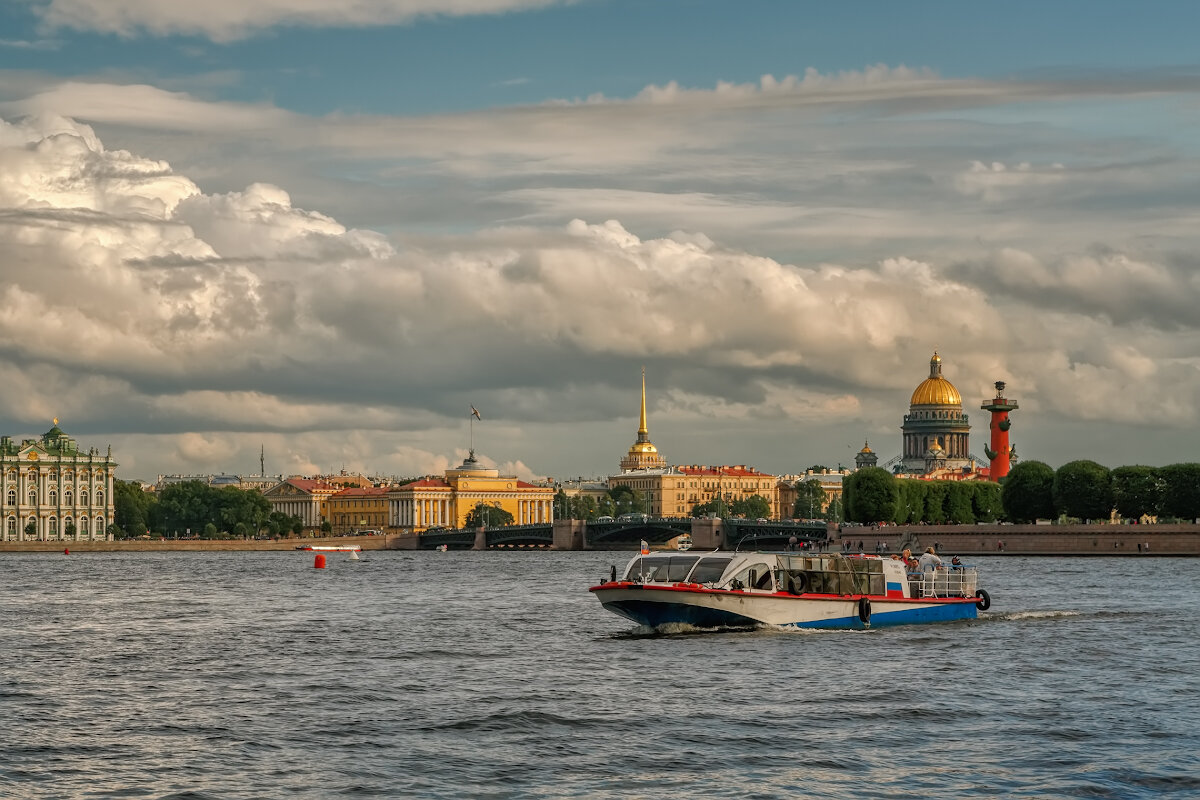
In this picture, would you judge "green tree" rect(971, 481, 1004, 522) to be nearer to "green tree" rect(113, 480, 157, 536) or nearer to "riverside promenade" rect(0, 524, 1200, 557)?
"riverside promenade" rect(0, 524, 1200, 557)

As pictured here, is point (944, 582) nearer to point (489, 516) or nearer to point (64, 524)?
point (64, 524)

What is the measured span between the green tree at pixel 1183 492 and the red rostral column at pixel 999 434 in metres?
41.5

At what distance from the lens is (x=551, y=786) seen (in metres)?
18.5

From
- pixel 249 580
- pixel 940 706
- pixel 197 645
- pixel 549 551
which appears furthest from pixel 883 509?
pixel 940 706

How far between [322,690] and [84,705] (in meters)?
3.38

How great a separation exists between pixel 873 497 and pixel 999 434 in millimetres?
31286

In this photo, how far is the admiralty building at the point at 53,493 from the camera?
150000 mm

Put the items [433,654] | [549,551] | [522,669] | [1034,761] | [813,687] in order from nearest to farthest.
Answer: [1034,761]
[813,687]
[522,669]
[433,654]
[549,551]

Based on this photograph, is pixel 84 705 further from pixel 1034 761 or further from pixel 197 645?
pixel 1034 761

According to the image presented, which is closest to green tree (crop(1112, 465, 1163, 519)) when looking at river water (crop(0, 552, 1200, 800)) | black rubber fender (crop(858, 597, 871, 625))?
river water (crop(0, 552, 1200, 800))

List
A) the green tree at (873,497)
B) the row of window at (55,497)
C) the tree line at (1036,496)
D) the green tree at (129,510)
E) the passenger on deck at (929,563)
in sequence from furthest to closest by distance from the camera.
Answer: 1. the green tree at (129,510)
2. the row of window at (55,497)
3. the green tree at (873,497)
4. the tree line at (1036,496)
5. the passenger on deck at (929,563)

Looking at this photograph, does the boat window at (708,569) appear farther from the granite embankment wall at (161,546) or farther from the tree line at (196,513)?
the tree line at (196,513)

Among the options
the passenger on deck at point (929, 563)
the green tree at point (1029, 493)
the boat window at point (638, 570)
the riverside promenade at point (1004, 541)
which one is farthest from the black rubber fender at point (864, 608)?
the green tree at point (1029, 493)

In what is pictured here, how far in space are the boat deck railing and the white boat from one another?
1.74 ft
